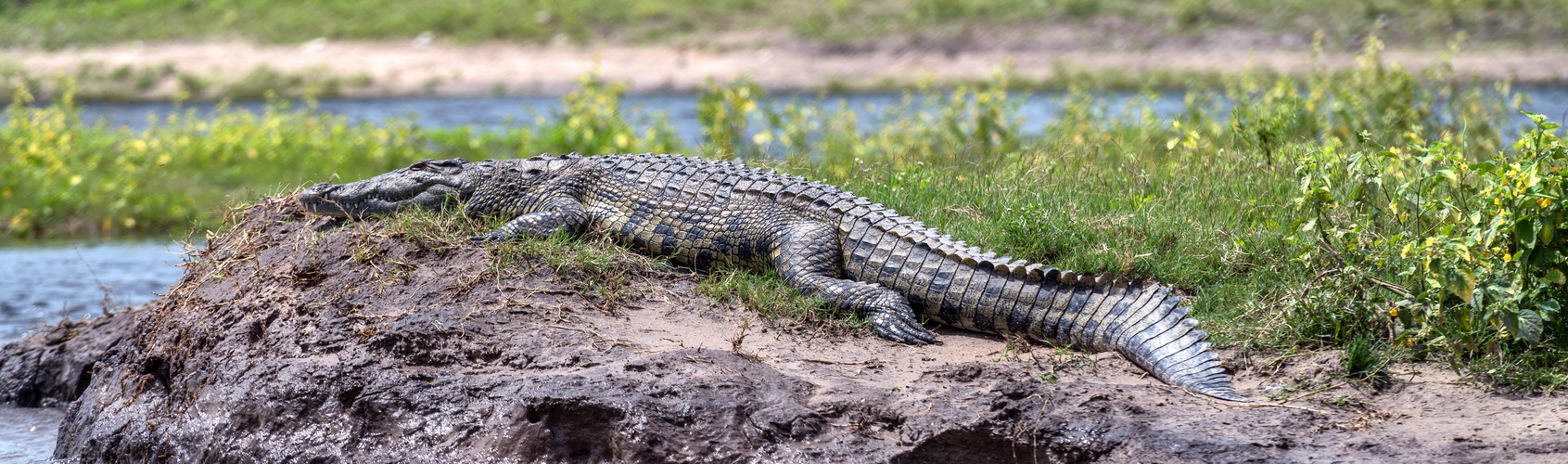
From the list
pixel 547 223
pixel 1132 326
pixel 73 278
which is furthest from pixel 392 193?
pixel 73 278

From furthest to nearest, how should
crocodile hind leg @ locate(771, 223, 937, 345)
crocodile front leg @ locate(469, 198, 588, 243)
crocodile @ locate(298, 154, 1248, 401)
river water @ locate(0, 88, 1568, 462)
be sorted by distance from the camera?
river water @ locate(0, 88, 1568, 462) < crocodile front leg @ locate(469, 198, 588, 243) < crocodile hind leg @ locate(771, 223, 937, 345) < crocodile @ locate(298, 154, 1248, 401)

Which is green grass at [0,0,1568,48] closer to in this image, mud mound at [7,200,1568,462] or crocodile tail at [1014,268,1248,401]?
crocodile tail at [1014,268,1248,401]

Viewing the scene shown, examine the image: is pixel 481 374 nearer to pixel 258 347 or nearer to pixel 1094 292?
pixel 258 347

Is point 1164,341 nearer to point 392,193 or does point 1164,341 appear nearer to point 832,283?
point 832,283

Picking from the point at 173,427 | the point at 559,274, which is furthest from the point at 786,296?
the point at 173,427

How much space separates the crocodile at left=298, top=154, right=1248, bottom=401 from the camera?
3.88 m

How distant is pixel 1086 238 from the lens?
4656mm

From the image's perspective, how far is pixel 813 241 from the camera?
14.6ft

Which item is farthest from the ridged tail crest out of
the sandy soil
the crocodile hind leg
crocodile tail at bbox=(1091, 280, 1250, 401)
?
the sandy soil

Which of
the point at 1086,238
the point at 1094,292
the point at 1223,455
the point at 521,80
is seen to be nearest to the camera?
the point at 1223,455

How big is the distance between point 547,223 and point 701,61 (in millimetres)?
21762

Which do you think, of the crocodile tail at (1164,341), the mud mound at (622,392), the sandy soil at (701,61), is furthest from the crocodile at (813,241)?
the sandy soil at (701,61)

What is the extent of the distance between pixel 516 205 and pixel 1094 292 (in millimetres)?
2607

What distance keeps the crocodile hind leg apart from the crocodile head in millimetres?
1621
